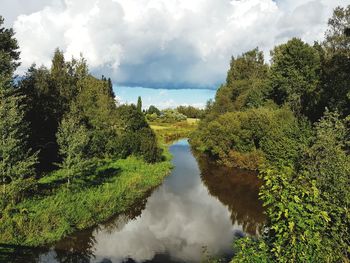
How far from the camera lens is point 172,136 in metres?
97.5

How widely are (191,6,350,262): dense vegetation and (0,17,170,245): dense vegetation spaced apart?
11.9m

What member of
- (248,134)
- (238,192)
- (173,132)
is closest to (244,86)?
(248,134)

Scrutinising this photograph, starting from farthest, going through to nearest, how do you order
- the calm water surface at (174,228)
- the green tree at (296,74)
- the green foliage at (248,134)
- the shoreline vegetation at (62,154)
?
the green tree at (296,74), the green foliage at (248,134), the shoreline vegetation at (62,154), the calm water surface at (174,228)

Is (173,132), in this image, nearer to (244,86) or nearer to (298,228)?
(244,86)

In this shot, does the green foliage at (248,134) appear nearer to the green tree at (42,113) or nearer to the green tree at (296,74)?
the green tree at (296,74)

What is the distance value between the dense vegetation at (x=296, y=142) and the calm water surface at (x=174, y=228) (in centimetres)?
320

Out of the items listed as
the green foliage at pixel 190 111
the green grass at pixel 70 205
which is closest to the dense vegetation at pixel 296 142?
the green grass at pixel 70 205

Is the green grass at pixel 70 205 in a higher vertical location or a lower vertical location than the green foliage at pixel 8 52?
lower

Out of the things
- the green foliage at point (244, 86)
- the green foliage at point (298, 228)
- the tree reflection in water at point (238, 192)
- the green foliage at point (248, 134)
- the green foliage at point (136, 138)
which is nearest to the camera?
the green foliage at point (298, 228)

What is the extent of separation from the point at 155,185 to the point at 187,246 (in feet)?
50.6

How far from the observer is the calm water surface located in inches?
792

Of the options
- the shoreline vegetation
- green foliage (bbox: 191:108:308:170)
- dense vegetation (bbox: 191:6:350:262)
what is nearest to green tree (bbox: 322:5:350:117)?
dense vegetation (bbox: 191:6:350:262)

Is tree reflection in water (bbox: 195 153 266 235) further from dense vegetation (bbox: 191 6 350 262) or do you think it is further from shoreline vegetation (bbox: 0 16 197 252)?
shoreline vegetation (bbox: 0 16 197 252)

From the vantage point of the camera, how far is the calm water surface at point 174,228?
20109 mm
